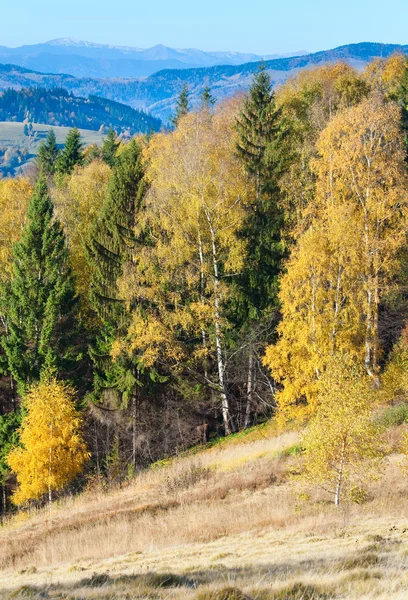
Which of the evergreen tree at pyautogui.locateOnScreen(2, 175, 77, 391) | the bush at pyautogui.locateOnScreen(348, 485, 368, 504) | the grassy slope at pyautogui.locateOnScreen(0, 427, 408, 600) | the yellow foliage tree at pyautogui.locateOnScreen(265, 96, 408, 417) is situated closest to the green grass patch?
the grassy slope at pyautogui.locateOnScreen(0, 427, 408, 600)

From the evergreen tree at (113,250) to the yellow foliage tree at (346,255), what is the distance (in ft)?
32.9

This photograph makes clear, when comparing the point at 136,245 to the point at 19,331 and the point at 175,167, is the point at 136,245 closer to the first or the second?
the point at 175,167

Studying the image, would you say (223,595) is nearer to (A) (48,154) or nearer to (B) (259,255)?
(B) (259,255)

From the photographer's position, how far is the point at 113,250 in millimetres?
32531

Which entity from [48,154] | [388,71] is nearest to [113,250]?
[48,154]

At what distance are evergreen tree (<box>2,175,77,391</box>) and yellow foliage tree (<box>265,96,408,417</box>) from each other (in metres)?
14.2

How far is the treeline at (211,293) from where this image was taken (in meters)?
25.0

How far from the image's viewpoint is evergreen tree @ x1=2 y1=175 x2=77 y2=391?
3375cm

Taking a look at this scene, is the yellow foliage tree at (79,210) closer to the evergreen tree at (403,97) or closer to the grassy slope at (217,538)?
the grassy slope at (217,538)

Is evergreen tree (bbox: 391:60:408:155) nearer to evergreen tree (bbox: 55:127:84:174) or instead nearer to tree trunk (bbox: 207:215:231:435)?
tree trunk (bbox: 207:215:231:435)

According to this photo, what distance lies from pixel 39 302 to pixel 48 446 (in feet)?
28.5

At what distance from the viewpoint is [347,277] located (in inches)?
1001

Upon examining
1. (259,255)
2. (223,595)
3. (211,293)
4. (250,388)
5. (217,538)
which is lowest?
(250,388)

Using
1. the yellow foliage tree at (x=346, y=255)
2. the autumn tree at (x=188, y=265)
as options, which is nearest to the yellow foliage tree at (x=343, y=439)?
the yellow foliage tree at (x=346, y=255)
